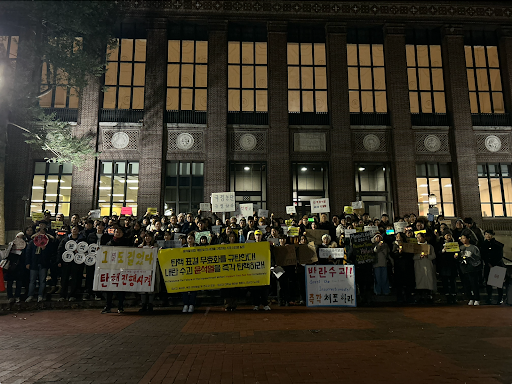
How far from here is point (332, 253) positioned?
10.3m

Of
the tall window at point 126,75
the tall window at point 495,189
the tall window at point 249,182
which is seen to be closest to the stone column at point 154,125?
the tall window at point 126,75

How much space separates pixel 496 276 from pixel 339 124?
12420 millimetres

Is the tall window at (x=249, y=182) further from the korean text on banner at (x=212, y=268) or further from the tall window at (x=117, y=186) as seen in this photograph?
the korean text on banner at (x=212, y=268)

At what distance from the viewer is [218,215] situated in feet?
62.5

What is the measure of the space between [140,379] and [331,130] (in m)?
18.4

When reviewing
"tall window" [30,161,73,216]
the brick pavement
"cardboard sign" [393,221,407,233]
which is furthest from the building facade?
the brick pavement

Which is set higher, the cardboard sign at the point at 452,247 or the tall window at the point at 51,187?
the tall window at the point at 51,187

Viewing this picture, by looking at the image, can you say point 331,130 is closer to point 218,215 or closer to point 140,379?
point 218,215

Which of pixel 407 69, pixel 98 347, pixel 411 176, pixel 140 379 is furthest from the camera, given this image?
pixel 407 69

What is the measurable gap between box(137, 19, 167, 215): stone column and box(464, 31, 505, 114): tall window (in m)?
18.8

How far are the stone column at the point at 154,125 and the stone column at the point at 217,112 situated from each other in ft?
8.55

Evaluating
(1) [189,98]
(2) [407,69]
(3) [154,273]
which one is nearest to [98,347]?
(3) [154,273]

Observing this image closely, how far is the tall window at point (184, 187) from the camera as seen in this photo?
2022cm

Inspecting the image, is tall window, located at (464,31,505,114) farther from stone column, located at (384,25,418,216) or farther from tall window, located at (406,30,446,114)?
stone column, located at (384,25,418,216)
